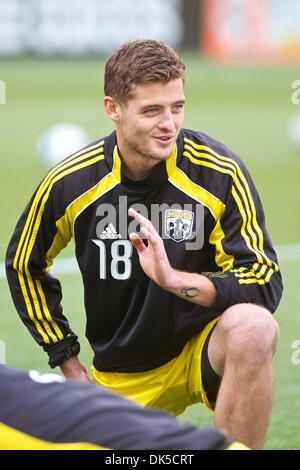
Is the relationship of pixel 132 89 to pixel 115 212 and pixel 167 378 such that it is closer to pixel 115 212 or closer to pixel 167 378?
pixel 115 212

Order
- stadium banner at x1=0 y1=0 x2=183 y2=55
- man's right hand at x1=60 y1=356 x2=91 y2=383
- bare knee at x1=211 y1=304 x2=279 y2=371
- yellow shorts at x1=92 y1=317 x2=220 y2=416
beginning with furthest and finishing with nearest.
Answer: stadium banner at x1=0 y1=0 x2=183 y2=55 < man's right hand at x1=60 y1=356 x2=91 y2=383 < yellow shorts at x1=92 y1=317 x2=220 y2=416 < bare knee at x1=211 y1=304 x2=279 y2=371

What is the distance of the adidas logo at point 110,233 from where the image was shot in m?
3.47

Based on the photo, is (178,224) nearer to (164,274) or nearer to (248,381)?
(164,274)

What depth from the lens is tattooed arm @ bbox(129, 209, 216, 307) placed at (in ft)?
10.0

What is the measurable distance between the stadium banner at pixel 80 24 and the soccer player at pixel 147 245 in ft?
50.6

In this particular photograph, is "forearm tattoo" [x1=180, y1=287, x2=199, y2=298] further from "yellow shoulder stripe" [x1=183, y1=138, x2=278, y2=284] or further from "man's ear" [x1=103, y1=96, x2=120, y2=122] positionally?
"man's ear" [x1=103, y1=96, x2=120, y2=122]

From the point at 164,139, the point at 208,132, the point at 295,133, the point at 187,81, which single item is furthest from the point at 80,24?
the point at 164,139

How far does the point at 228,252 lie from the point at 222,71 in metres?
17.9

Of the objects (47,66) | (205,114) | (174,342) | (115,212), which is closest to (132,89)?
(115,212)

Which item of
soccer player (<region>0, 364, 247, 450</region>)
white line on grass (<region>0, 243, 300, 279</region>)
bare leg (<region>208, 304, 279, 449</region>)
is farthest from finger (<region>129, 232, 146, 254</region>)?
white line on grass (<region>0, 243, 300, 279</region>)

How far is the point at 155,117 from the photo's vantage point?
3293 mm

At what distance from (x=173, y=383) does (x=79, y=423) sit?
5.91ft

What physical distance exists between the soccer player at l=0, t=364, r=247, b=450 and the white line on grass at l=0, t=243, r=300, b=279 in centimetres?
426

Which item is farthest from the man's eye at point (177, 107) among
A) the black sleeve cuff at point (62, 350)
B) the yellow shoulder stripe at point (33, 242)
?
the black sleeve cuff at point (62, 350)
